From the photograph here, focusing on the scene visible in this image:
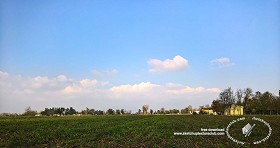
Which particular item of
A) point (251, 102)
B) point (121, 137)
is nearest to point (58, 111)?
point (251, 102)

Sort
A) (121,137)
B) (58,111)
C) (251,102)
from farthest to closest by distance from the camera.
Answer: (58,111) → (251,102) → (121,137)

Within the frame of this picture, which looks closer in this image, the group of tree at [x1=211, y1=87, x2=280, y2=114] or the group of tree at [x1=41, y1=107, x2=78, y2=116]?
the group of tree at [x1=211, y1=87, x2=280, y2=114]

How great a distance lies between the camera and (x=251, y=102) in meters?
118

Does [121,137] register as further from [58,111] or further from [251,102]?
[58,111]

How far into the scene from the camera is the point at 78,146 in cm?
1848

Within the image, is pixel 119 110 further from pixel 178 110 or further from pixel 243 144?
pixel 243 144

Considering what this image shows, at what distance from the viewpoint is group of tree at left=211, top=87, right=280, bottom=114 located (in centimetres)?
11051

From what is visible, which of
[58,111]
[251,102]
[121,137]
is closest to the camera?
[121,137]

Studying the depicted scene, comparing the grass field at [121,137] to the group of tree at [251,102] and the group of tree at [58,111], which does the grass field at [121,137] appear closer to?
the group of tree at [251,102]

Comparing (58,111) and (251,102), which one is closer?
(251,102)

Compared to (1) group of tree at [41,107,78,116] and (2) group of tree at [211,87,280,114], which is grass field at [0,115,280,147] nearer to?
(2) group of tree at [211,87,280,114]

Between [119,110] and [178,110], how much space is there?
44911 mm

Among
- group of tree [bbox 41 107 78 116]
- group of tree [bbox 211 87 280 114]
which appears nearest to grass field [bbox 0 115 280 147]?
group of tree [bbox 211 87 280 114]

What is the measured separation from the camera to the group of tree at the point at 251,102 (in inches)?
4351
